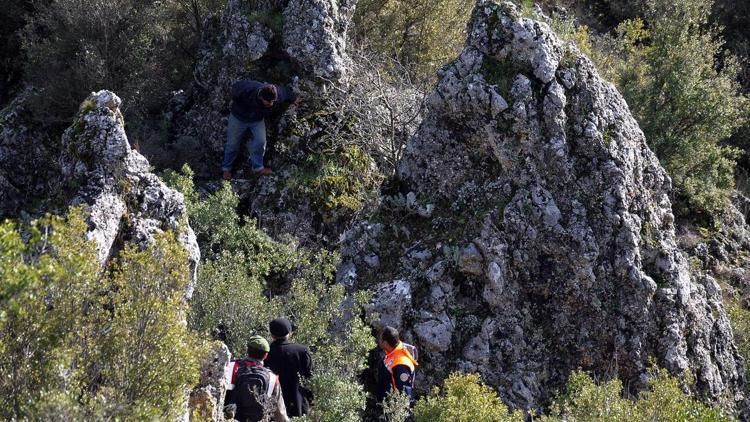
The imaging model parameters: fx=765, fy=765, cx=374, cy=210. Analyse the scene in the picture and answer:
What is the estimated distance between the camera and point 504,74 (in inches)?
579

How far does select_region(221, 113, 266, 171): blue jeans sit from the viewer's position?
54.2ft

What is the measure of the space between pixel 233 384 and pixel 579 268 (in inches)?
278

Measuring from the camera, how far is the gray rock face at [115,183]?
10688mm

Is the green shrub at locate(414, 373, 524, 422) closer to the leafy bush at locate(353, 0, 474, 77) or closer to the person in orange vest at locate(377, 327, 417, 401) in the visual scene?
the person in orange vest at locate(377, 327, 417, 401)

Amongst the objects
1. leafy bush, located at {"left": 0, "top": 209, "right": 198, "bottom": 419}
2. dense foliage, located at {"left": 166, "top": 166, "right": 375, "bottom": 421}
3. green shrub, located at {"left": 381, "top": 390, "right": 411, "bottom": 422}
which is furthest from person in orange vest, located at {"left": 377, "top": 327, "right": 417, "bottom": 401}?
leafy bush, located at {"left": 0, "top": 209, "right": 198, "bottom": 419}

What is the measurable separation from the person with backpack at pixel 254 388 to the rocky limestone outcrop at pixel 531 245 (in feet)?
13.6

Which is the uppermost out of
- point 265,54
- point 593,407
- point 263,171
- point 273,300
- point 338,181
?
point 593,407

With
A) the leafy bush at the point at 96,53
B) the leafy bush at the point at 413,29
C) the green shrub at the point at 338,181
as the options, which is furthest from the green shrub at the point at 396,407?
the leafy bush at the point at 413,29

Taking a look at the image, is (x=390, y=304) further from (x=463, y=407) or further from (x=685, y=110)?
(x=685, y=110)

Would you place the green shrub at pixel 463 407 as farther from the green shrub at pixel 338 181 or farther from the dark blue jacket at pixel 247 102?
the dark blue jacket at pixel 247 102

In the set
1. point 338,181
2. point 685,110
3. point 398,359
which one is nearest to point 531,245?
point 398,359

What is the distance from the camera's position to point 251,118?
53.9ft

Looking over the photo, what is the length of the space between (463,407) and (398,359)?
1.65 meters

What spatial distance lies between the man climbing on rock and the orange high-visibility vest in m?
6.74
